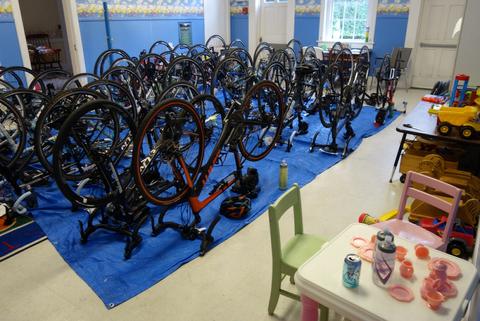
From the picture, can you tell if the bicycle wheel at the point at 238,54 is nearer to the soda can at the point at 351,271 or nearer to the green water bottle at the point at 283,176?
the green water bottle at the point at 283,176

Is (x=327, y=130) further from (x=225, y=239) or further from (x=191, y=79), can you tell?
(x=225, y=239)

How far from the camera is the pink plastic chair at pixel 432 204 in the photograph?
1966 mm

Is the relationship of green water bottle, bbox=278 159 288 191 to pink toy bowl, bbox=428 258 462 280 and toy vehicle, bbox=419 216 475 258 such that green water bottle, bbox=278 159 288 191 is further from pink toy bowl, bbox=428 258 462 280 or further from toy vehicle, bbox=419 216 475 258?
pink toy bowl, bbox=428 258 462 280

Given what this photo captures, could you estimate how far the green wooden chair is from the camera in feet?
5.98

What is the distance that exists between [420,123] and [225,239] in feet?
7.11

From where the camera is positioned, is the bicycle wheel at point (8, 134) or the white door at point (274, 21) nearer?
the bicycle wheel at point (8, 134)

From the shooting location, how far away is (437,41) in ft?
25.3

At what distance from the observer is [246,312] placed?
2139 millimetres

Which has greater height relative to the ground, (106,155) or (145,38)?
(145,38)

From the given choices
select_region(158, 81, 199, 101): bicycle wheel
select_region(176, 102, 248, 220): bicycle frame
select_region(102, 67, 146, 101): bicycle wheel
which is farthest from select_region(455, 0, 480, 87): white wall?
select_region(102, 67, 146, 101): bicycle wheel

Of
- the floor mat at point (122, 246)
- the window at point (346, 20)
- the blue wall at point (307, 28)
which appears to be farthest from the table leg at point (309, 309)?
the blue wall at point (307, 28)

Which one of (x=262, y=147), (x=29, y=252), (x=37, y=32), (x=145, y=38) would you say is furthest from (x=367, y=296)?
(x=37, y=32)

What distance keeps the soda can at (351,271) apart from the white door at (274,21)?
9.12m

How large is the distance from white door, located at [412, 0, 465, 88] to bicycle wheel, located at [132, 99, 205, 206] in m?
6.65
